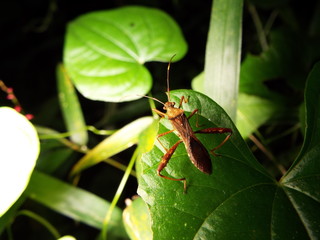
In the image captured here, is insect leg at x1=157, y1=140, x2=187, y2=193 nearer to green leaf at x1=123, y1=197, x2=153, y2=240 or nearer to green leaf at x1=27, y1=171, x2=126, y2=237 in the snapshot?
green leaf at x1=123, y1=197, x2=153, y2=240

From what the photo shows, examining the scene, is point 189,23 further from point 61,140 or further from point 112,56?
point 61,140

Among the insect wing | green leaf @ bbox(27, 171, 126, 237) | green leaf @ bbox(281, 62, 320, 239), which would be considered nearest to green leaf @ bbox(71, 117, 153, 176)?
green leaf @ bbox(27, 171, 126, 237)

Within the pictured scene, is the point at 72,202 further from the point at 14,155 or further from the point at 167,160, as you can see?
the point at 167,160

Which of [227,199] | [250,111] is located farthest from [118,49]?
[227,199]

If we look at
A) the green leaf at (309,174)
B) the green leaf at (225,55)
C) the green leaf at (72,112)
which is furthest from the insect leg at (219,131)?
the green leaf at (72,112)

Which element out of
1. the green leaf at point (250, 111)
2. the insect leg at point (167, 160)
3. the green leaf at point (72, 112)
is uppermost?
the insect leg at point (167, 160)

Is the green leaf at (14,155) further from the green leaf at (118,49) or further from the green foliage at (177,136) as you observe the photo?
the green leaf at (118,49)

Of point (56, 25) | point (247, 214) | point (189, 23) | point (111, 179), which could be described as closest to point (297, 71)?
point (189, 23)
